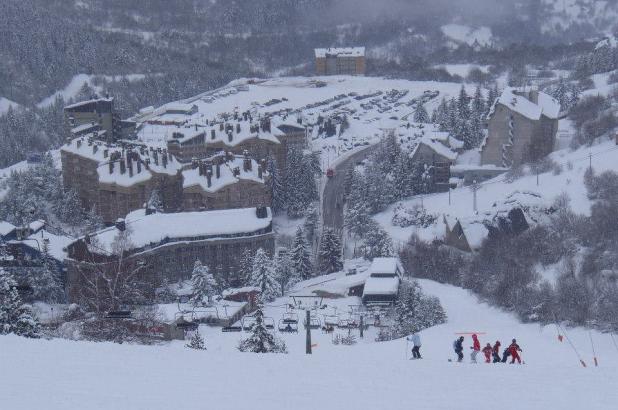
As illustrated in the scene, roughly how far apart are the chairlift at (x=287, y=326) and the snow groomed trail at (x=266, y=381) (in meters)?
10.7

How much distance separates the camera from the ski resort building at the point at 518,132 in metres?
38.8

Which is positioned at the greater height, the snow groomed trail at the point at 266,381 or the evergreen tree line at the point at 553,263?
the evergreen tree line at the point at 553,263

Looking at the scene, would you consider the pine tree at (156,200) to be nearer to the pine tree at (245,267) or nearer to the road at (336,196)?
the pine tree at (245,267)

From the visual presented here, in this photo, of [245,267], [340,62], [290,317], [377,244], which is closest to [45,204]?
[245,267]

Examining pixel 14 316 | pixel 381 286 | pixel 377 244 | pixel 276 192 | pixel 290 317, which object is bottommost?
pixel 14 316

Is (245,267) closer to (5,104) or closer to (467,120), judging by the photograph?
(467,120)

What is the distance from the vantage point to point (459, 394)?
31.3 feet

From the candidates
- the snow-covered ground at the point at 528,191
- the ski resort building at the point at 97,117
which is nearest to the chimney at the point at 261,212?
the snow-covered ground at the point at 528,191

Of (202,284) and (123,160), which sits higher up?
(123,160)

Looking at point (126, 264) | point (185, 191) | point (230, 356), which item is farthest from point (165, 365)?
point (185, 191)

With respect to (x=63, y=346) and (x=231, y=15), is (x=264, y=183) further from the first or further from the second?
(x=231, y=15)

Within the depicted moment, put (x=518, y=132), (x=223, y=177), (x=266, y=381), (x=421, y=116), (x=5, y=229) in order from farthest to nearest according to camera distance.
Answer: (x=421, y=116) → (x=518, y=132) → (x=223, y=177) → (x=5, y=229) → (x=266, y=381)

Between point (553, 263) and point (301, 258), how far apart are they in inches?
371

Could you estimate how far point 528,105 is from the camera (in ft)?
132
